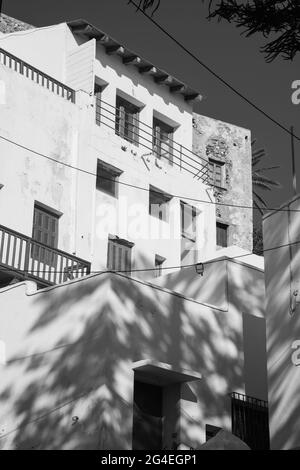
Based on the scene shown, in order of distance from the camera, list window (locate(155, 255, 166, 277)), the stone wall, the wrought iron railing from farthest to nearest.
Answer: the stone wall < window (locate(155, 255, 166, 277)) < the wrought iron railing

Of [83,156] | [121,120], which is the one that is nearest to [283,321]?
[83,156]

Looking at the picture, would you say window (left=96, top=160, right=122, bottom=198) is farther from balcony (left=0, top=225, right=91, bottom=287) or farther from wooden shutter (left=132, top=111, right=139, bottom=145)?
balcony (left=0, top=225, right=91, bottom=287)

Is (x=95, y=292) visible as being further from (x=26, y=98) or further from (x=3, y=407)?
(x=26, y=98)

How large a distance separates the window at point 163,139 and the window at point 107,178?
11.1ft

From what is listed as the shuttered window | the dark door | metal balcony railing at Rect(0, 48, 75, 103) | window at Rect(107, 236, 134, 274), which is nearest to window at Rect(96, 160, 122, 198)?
window at Rect(107, 236, 134, 274)

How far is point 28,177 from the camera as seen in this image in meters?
27.5

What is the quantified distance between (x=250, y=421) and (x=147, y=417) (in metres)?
2.81

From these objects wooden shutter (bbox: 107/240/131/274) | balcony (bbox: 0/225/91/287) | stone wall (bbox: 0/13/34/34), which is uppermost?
stone wall (bbox: 0/13/34/34)

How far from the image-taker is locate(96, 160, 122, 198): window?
30547 mm

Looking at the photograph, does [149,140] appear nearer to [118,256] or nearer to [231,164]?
[118,256]

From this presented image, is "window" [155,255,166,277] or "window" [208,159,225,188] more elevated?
"window" [208,159,225,188]

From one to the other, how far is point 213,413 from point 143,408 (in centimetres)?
179

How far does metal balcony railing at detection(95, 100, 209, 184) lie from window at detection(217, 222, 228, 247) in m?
2.64
